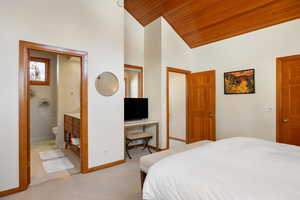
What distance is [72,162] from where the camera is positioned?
10.4 ft

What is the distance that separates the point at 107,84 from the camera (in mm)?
2984

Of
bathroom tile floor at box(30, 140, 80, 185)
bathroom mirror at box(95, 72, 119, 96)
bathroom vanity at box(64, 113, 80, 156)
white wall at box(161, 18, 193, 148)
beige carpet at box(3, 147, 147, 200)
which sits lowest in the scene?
beige carpet at box(3, 147, 147, 200)

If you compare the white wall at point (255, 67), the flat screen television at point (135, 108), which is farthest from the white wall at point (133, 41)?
the white wall at point (255, 67)

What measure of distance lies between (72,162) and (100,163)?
0.72m

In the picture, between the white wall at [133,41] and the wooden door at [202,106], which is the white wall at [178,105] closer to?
the wooden door at [202,106]

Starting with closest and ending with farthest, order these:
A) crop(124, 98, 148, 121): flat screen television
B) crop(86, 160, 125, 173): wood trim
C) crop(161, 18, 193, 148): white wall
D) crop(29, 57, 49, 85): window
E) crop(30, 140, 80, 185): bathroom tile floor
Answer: crop(30, 140, 80, 185): bathroom tile floor
crop(86, 160, 125, 173): wood trim
crop(124, 98, 148, 121): flat screen television
crop(161, 18, 193, 148): white wall
crop(29, 57, 49, 85): window

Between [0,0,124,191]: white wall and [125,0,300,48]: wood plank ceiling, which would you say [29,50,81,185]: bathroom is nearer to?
[0,0,124,191]: white wall

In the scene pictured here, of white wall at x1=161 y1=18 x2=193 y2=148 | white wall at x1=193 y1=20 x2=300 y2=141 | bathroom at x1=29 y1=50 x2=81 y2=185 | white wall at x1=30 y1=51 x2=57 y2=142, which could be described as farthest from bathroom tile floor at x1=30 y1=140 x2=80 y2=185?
white wall at x1=193 y1=20 x2=300 y2=141

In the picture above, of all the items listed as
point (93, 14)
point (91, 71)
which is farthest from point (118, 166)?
point (93, 14)

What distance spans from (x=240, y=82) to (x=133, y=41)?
2845mm

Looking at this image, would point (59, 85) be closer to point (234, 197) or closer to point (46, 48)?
point (46, 48)

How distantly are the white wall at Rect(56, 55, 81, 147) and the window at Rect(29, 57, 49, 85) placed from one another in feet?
4.14

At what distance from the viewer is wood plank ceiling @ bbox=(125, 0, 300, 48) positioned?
285 centimetres

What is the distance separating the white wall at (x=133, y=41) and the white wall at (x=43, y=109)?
269cm
